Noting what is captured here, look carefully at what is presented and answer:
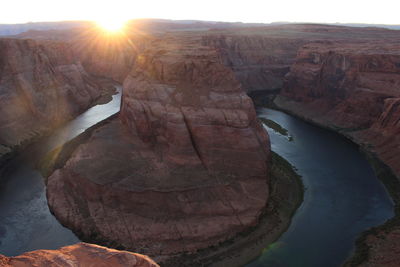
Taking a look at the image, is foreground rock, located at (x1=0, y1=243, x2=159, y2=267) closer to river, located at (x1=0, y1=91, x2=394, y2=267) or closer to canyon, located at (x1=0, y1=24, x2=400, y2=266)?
canyon, located at (x1=0, y1=24, x2=400, y2=266)

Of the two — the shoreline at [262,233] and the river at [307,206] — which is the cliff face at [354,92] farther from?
the shoreline at [262,233]

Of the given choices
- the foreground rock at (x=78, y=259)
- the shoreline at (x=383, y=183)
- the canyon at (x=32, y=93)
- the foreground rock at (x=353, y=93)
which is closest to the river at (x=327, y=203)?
the shoreline at (x=383, y=183)

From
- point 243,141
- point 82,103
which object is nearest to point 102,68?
point 82,103

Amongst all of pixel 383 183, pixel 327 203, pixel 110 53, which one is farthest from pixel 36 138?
pixel 110 53

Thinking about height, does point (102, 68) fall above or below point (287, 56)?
below

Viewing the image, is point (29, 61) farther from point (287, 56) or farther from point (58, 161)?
point (287, 56)

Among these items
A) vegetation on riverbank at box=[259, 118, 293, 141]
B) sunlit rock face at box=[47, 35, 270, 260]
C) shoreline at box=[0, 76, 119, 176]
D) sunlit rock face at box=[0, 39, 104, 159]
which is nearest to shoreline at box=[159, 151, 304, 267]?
sunlit rock face at box=[47, 35, 270, 260]
